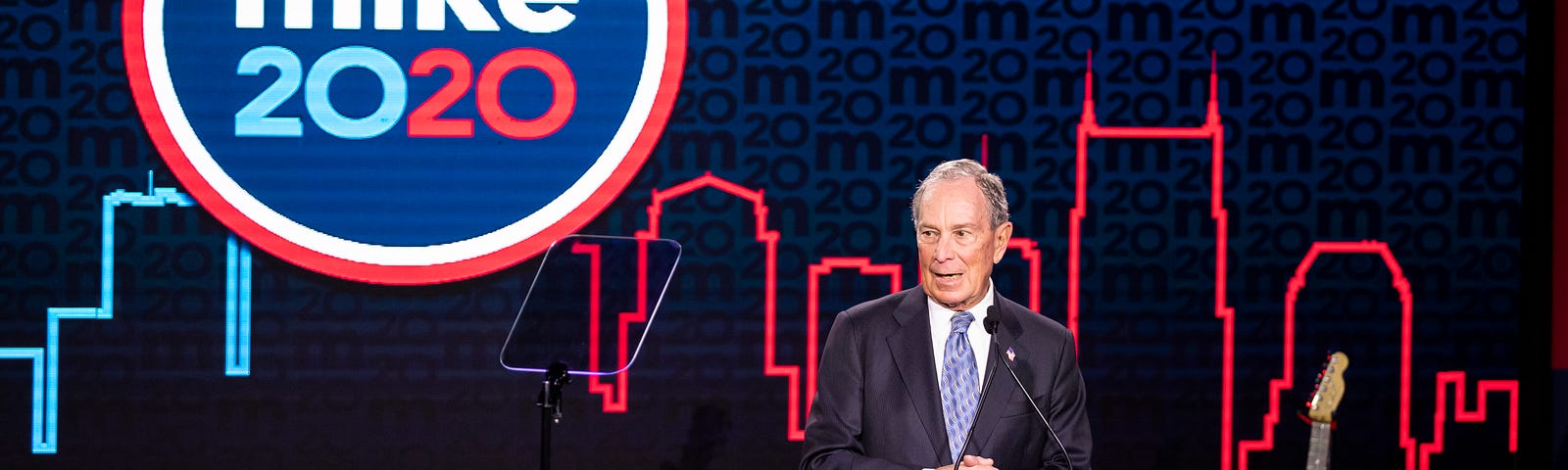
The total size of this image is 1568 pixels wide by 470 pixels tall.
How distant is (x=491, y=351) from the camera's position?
12.9 feet

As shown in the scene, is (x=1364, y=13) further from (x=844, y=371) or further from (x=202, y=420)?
(x=202, y=420)

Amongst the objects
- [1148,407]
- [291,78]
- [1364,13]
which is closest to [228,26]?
[291,78]

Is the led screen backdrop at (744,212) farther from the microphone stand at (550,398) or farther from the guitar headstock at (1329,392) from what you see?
the guitar headstock at (1329,392)

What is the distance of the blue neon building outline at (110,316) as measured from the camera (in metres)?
3.81

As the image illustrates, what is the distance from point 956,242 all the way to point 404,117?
2.09m

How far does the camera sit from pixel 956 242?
2.43m

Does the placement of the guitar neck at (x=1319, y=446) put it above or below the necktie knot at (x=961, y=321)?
below

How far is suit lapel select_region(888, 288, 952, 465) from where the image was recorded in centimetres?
240

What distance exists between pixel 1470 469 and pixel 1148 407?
3.65ft

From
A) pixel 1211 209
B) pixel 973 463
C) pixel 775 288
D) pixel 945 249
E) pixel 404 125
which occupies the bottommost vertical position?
pixel 973 463

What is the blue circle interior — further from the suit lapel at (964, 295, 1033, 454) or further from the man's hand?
the man's hand

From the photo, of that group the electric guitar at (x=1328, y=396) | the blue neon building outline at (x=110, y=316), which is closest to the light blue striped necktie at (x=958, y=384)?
the electric guitar at (x=1328, y=396)

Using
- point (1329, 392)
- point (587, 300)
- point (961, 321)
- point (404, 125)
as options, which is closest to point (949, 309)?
point (961, 321)

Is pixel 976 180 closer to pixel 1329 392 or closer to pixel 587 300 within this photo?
pixel 1329 392
